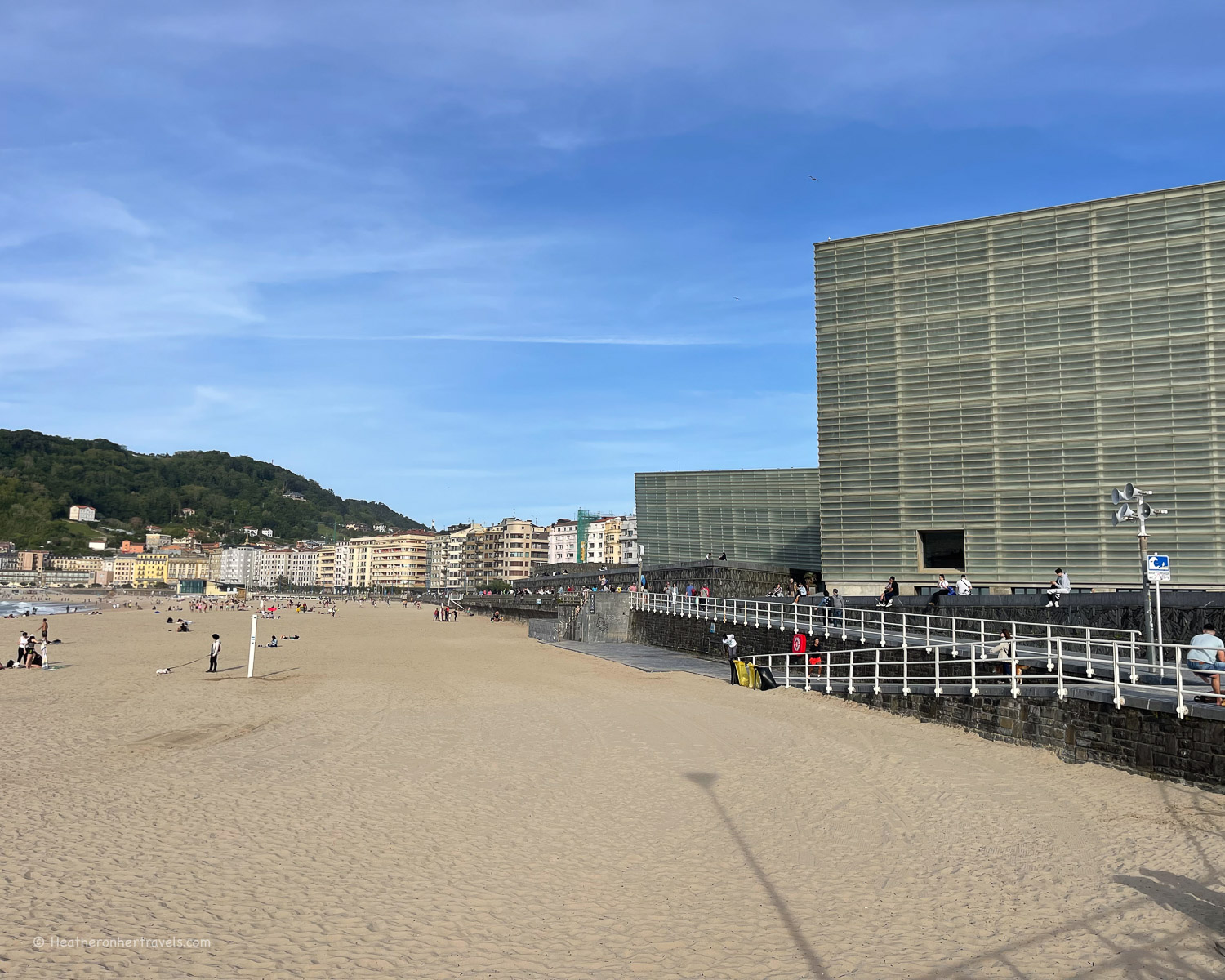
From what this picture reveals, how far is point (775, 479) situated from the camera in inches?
2677

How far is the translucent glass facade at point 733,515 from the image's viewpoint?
6662 cm

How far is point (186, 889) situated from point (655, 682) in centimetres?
1967

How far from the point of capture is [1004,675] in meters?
17.2

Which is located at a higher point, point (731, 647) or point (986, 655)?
point (986, 655)

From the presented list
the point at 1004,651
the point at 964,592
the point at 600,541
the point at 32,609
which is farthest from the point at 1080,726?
the point at 600,541

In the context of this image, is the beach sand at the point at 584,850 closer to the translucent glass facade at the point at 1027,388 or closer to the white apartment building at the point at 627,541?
the translucent glass facade at the point at 1027,388

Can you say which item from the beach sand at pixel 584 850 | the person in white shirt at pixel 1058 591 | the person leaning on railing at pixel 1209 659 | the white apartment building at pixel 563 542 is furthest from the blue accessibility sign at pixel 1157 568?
the white apartment building at pixel 563 542

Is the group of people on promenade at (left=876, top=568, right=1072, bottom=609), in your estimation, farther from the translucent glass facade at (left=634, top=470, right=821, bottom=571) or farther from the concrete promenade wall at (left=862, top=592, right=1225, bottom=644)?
the translucent glass facade at (left=634, top=470, right=821, bottom=571)

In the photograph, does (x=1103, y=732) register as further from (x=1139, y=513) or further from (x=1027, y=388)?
(x=1027, y=388)

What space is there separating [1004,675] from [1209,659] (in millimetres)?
4019

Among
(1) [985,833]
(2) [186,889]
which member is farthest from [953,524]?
→ (2) [186,889]

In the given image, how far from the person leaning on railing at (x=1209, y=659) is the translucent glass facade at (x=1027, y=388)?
25846mm

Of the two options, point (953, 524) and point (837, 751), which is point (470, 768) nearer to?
point (837, 751)

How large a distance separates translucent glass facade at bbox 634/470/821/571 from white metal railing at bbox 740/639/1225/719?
40921 mm
